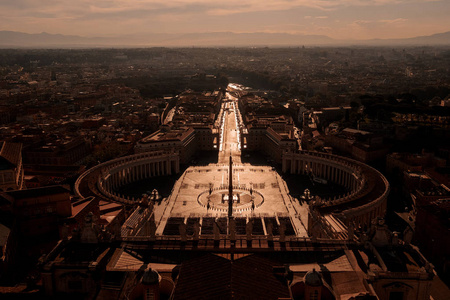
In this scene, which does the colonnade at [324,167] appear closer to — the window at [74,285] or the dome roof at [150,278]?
the window at [74,285]

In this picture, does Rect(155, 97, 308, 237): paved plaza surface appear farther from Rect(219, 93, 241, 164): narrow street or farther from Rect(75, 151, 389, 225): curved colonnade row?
Rect(75, 151, 389, 225): curved colonnade row

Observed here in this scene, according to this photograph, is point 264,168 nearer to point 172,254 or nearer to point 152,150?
point 152,150

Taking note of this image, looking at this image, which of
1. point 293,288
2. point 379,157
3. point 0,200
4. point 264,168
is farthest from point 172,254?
point 379,157

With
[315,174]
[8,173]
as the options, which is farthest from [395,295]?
[315,174]

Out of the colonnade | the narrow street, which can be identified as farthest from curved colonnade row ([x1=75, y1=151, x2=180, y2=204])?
the colonnade

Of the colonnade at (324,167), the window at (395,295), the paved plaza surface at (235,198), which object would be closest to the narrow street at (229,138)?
→ the paved plaza surface at (235,198)

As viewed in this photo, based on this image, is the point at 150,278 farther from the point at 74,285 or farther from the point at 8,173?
the point at 8,173
